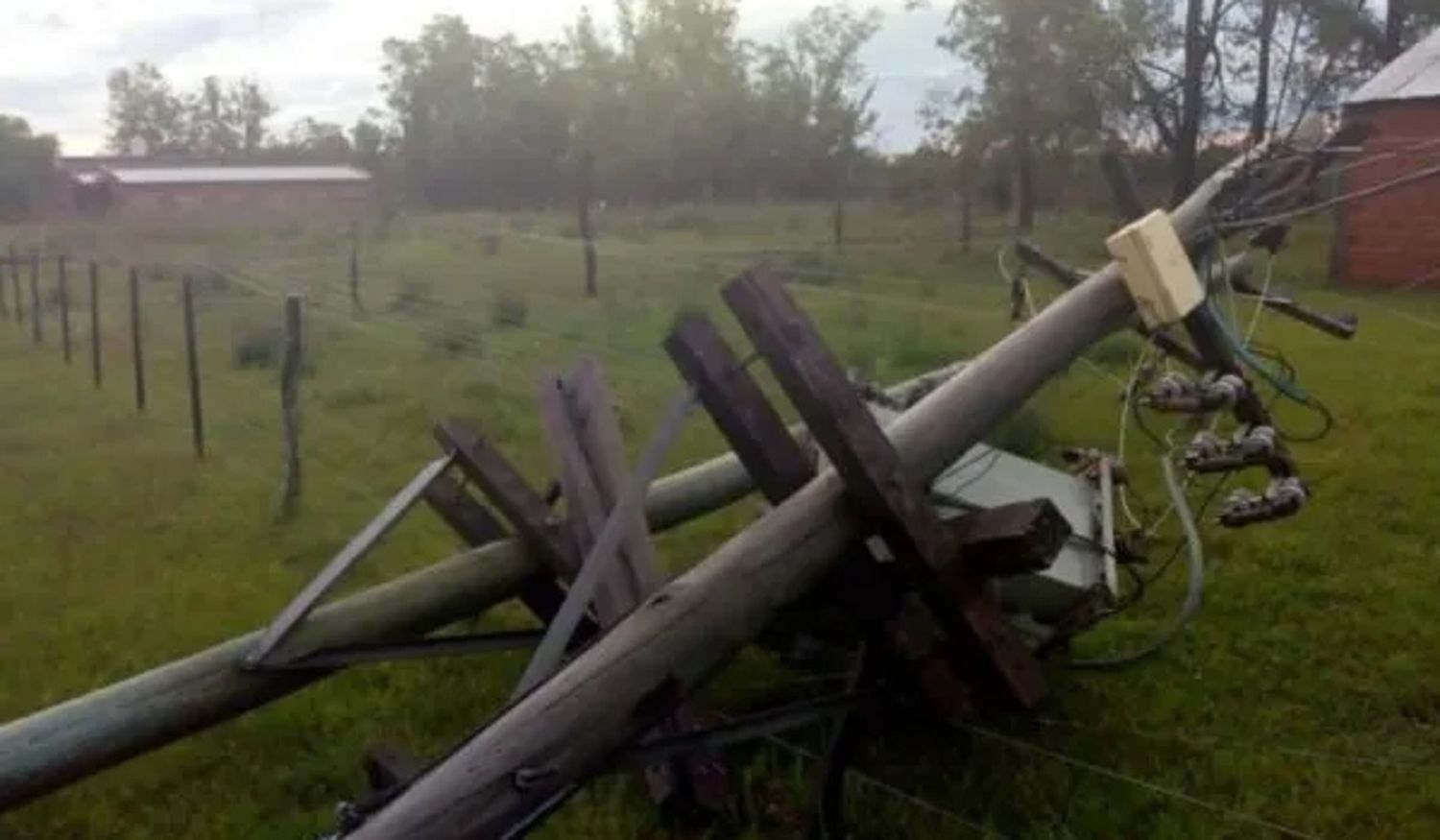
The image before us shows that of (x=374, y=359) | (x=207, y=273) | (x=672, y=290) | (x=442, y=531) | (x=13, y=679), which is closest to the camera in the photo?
(x=13, y=679)

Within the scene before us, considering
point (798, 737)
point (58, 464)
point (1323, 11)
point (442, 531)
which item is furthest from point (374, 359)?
point (1323, 11)

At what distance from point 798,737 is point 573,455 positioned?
168 cm

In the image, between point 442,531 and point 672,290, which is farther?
point 672,290

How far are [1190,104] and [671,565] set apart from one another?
23993 mm

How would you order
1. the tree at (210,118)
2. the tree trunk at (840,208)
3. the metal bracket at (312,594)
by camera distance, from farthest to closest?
the tree at (210,118) < the tree trunk at (840,208) < the metal bracket at (312,594)

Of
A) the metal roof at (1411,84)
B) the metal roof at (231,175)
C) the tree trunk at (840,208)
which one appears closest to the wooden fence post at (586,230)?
the tree trunk at (840,208)

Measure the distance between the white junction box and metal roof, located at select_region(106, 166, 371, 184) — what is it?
49.8 m

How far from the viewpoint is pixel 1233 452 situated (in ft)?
12.2

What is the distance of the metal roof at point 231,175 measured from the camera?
5159cm

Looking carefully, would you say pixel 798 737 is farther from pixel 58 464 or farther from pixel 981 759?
pixel 58 464

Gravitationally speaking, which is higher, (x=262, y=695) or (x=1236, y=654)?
(x=262, y=695)

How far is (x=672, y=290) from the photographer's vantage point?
723 inches

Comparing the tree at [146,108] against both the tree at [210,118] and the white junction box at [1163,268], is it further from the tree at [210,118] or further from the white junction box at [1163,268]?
the white junction box at [1163,268]

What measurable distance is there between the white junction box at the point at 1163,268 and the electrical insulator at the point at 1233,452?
0.33m
